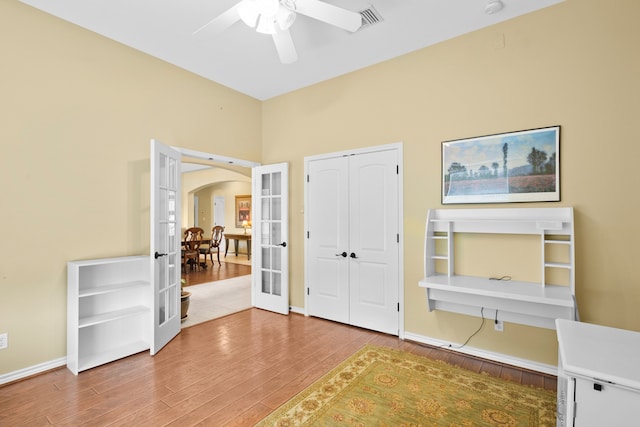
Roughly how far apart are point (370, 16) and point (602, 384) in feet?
9.94

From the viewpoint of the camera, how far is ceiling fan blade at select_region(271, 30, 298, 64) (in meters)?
2.43

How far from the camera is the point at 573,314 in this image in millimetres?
2316

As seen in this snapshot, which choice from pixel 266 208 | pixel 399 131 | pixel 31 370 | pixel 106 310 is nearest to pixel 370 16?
pixel 399 131

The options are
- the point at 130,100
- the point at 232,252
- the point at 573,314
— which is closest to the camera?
the point at 573,314

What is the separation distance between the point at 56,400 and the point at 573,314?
13.2 ft

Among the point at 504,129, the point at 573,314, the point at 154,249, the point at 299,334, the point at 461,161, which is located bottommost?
the point at 299,334

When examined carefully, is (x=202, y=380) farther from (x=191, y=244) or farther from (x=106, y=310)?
A: (x=191, y=244)

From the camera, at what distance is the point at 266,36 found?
3.19 m

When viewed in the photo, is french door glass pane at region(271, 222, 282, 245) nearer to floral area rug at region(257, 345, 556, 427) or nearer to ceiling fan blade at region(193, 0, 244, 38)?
floral area rug at region(257, 345, 556, 427)

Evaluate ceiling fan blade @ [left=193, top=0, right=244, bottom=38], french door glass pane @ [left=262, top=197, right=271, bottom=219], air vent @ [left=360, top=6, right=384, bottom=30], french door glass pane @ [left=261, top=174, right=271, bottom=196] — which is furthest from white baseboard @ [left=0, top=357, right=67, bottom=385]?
air vent @ [left=360, top=6, right=384, bottom=30]

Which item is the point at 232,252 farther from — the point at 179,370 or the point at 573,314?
the point at 573,314

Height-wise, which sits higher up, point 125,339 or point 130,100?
point 130,100

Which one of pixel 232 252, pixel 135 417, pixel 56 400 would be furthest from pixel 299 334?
pixel 232 252

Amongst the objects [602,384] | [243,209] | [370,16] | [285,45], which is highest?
[370,16]
